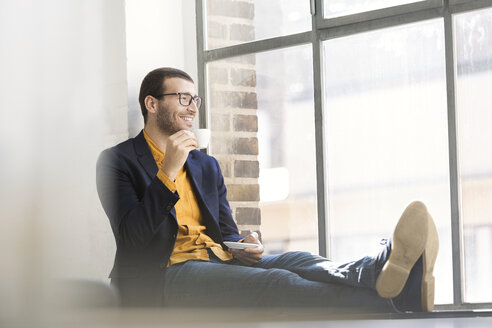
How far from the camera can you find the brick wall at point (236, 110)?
2406 mm

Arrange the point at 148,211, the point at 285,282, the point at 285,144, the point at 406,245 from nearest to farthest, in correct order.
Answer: the point at 406,245 → the point at 285,282 → the point at 148,211 → the point at 285,144

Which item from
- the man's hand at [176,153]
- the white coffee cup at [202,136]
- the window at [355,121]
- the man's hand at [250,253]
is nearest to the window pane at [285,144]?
the window at [355,121]

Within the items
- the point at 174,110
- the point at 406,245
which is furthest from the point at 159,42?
Result: the point at 406,245

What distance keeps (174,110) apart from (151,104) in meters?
0.09

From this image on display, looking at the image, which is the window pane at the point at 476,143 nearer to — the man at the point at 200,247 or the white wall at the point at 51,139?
the man at the point at 200,247

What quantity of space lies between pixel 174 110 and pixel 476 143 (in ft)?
2.61

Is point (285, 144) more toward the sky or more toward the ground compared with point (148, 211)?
more toward the sky

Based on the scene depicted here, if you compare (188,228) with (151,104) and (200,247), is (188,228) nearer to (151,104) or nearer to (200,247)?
(200,247)

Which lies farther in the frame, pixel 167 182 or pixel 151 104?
pixel 151 104

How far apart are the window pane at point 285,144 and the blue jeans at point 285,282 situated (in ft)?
1.86

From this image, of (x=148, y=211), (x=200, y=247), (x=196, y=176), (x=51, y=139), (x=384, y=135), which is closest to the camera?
(x=51, y=139)

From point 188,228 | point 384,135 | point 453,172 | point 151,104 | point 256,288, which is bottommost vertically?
point 256,288

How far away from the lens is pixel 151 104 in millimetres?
1983

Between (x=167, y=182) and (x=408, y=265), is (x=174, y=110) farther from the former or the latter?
(x=408, y=265)
